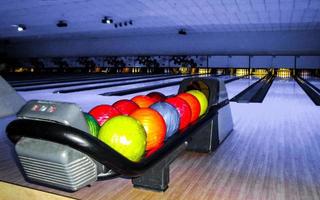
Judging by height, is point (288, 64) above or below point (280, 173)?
above

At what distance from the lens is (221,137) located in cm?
256

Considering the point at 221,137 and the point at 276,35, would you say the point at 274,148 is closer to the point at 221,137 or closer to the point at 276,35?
the point at 221,137

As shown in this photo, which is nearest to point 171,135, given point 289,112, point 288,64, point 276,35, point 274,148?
point 274,148

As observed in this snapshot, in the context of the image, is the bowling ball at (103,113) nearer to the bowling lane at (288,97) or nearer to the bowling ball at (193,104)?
the bowling ball at (193,104)

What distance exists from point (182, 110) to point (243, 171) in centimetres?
55

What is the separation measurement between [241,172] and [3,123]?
2394 mm

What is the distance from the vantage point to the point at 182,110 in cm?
185

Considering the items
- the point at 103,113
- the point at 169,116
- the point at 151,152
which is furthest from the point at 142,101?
the point at 151,152

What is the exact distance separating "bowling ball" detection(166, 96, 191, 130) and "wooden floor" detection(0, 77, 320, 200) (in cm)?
30

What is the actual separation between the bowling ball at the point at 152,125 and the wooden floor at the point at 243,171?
29cm

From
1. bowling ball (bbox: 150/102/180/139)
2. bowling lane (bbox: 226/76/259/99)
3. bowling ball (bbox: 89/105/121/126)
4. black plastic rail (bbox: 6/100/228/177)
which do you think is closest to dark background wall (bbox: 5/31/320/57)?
bowling lane (bbox: 226/76/259/99)

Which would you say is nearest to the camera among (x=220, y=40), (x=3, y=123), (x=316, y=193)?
(x=316, y=193)

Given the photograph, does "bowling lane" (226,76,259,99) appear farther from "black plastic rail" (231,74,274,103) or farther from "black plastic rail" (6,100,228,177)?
"black plastic rail" (6,100,228,177)

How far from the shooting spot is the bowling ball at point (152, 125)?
144 centimetres
